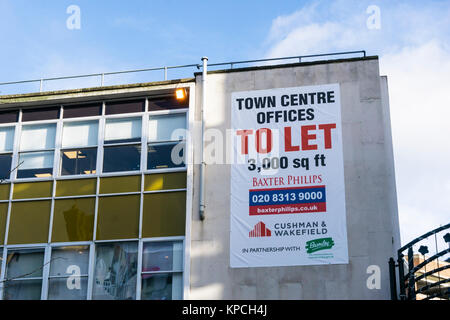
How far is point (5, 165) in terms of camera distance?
19375 mm

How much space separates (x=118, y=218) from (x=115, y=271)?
1.38 m

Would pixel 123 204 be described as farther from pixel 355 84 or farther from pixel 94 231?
Answer: pixel 355 84

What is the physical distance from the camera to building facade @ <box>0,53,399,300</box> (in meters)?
16.4

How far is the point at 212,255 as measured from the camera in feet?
55.2

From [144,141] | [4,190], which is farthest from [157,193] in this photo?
[4,190]

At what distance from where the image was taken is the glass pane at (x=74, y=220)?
1777 cm

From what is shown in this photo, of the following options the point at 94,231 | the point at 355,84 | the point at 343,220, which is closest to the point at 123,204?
the point at 94,231

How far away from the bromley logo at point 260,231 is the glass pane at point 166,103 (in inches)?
161

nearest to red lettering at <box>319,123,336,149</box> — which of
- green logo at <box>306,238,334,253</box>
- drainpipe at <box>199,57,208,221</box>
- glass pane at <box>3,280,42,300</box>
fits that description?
green logo at <box>306,238,334,253</box>

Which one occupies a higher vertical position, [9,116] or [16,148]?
[9,116]

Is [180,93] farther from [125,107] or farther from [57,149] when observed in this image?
[57,149]

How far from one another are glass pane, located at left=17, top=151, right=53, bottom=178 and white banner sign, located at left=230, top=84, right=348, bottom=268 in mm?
5386

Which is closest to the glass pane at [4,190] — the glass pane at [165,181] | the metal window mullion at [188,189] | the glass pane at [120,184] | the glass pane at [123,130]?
the glass pane at [120,184]

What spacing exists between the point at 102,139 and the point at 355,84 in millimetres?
7102
